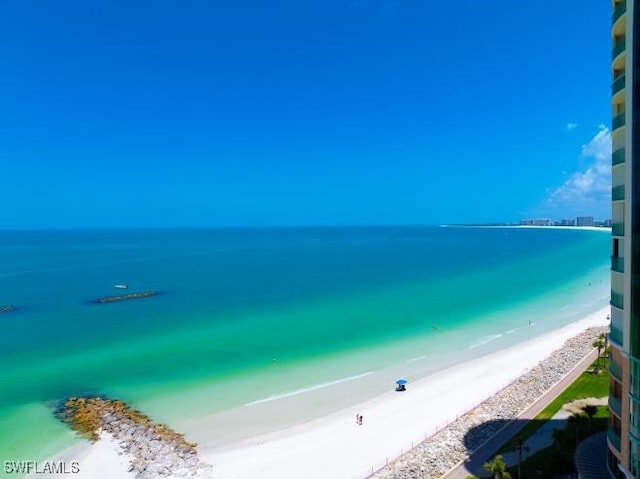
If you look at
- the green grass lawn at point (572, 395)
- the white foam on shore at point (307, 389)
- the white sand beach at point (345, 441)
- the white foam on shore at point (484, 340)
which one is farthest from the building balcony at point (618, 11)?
the white foam on shore at point (484, 340)

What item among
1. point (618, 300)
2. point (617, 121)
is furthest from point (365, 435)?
point (617, 121)

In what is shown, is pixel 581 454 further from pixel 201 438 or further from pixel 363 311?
pixel 363 311

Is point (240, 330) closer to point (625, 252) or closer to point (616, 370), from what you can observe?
point (616, 370)

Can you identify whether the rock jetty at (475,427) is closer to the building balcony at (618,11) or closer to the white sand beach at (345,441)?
the white sand beach at (345,441)

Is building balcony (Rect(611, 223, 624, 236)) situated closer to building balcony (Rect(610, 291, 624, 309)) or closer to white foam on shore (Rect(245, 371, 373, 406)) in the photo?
building balcony (Rect(610, 291, 624, 309))

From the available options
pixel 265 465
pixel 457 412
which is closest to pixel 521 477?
pixel 457 412

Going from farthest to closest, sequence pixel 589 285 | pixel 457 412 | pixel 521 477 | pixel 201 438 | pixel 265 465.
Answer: pixel 589 285, pixel 457 412, pixel 201 438, pixel 265 465, pixel 521 477

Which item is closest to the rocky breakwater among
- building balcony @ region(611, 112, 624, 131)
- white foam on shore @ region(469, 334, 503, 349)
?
building balcony @ region(611, 112, 624, 131)
